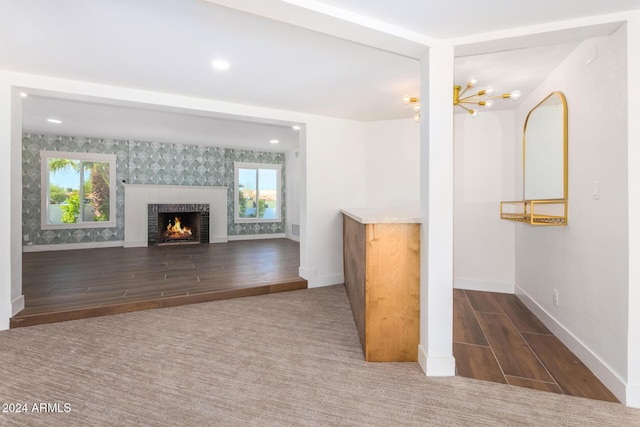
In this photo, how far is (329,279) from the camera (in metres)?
4.14

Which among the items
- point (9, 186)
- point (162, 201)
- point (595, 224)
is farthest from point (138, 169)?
point (595, 224)

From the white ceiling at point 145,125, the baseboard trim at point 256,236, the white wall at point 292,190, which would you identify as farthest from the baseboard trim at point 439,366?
the baseboard trim at point 256,236

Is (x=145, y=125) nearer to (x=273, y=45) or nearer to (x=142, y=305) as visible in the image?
(x=142, y=305)

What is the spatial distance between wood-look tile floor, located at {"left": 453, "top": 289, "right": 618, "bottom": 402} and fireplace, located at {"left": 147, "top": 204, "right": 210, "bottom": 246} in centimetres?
593

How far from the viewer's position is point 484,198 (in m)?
3.80

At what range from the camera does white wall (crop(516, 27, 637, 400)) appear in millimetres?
1792

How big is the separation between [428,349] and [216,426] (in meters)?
1.37

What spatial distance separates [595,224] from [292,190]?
660 cm

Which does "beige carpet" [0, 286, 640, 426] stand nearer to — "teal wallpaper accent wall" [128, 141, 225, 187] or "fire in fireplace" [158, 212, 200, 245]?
"fire in fireplace" [158, 212, 200, 245]

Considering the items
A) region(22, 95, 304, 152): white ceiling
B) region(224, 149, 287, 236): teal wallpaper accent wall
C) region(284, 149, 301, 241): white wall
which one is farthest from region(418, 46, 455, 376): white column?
region(224, 149, 287, 236): teal wallpaper accent wall

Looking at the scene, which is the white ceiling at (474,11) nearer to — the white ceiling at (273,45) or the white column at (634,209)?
the white ceiling at (273,45)

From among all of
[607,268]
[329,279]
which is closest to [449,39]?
[607,268]

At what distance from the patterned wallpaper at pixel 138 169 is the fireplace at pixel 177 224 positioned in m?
0.59

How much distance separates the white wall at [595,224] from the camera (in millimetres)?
1792
